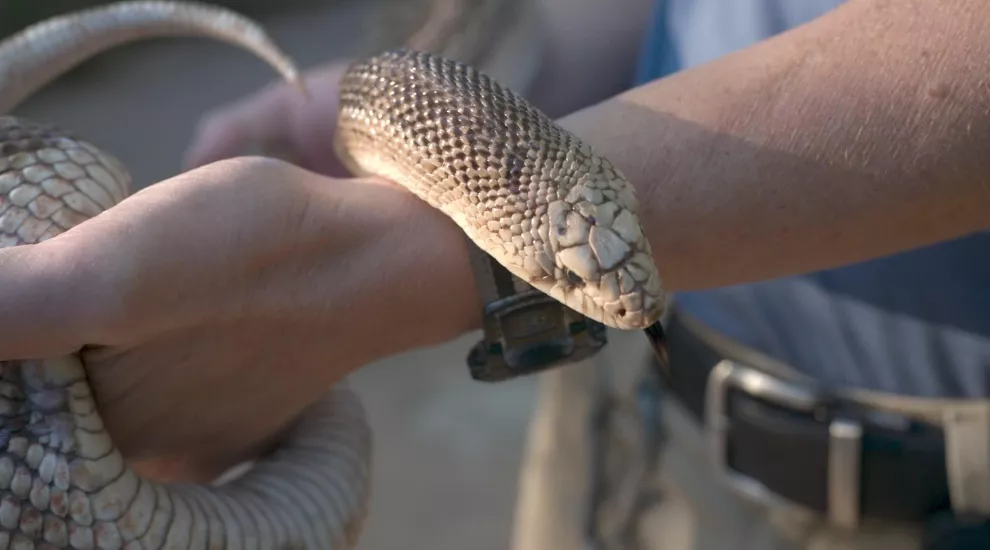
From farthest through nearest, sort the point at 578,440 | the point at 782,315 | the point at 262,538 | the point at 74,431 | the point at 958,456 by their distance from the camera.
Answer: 1. the point at 578,440
2. the point at 782,315
3. the point at 958,456
4. the point at 262,538
5. the point at 74,431

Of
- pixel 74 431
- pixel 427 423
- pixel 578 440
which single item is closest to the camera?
pixel 74 431

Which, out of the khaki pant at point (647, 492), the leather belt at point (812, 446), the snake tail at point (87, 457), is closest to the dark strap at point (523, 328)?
the snake tail at point (87, 457)

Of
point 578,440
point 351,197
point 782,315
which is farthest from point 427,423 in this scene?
point 351,197

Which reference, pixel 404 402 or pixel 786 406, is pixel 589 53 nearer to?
pixel 786 406

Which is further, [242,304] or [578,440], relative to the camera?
[578,440]

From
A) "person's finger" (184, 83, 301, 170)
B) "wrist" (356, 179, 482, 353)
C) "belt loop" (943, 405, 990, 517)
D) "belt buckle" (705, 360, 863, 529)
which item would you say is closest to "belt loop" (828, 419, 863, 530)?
"belt buckle" (705, 360, 863, 529)

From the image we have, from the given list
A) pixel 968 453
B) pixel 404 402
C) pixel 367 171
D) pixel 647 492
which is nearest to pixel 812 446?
pixel 968 453

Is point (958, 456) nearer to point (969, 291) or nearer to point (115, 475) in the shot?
point (969, 291)
